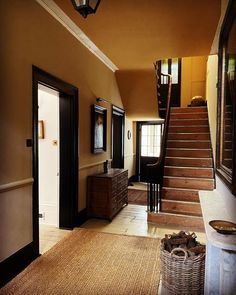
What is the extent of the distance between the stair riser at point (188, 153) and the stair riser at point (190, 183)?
2.19 ft

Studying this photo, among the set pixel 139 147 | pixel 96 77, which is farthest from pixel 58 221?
pixel 139 147

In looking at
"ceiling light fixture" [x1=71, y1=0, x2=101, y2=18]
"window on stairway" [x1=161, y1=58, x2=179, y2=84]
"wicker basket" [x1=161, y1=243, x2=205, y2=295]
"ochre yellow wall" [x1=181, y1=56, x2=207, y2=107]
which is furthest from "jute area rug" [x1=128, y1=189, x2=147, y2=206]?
"ceiling light fixture" [x1=71, y1=0, x2=101, y2=18]

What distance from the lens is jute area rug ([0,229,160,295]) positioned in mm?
2229

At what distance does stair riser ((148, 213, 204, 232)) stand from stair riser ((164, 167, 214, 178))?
2.92ft

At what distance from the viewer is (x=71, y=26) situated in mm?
3363

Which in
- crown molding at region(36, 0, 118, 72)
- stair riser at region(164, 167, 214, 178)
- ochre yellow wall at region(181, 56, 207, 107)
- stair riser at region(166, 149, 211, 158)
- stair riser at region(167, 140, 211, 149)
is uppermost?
ochre yellow wall at region(181, 56, 207, 107)

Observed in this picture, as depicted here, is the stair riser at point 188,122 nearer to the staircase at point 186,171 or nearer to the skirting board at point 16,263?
the staircase at point 186,171

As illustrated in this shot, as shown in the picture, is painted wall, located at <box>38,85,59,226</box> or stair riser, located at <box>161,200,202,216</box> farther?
stair riser, located at <box>161,200,202,216</box>

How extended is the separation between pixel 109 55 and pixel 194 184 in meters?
2.72

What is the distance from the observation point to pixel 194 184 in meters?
4.29

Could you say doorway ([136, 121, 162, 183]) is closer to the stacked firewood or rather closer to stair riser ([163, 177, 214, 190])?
stair riser ([163, 177, 214, 190])

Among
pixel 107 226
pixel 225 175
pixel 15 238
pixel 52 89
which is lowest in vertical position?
pixel 107 226

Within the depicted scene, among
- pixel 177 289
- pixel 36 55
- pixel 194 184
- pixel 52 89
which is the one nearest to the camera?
pixel 177 289

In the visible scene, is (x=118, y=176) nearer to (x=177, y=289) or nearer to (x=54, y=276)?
(x=54, y=276)
